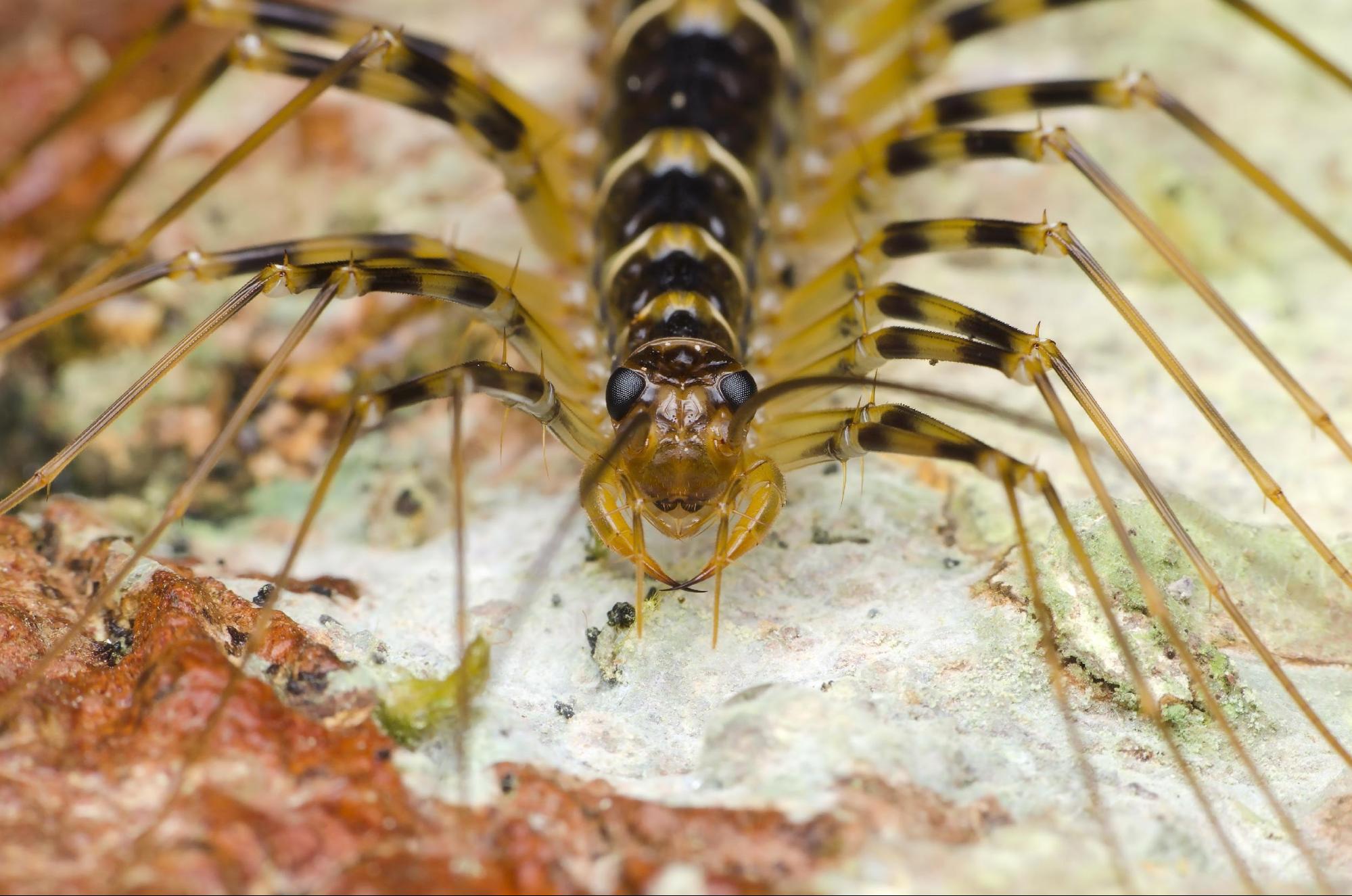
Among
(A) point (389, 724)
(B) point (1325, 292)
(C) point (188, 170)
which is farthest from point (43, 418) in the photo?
(B) point (1325, 292)

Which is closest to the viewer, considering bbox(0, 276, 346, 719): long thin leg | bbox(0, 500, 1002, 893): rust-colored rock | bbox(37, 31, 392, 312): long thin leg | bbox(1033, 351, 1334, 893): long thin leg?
bbox(0, 500, 1002, 893): rust-colored rock

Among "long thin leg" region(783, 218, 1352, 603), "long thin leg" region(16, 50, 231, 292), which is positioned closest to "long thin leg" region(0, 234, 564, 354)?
"long thin leg" region(16, 50, 231, 292)

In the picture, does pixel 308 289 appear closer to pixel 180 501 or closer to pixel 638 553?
pixel 180 501

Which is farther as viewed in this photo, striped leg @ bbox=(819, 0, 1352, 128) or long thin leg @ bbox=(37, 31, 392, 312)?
striped leg @ bbox=(819, 0, 1352, 128)

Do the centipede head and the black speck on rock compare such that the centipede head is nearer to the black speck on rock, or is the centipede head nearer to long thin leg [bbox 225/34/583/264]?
the black speck on rock

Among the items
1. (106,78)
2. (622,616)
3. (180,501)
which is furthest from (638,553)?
(106,78)

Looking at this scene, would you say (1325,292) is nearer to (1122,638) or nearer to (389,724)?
(1122,638)
